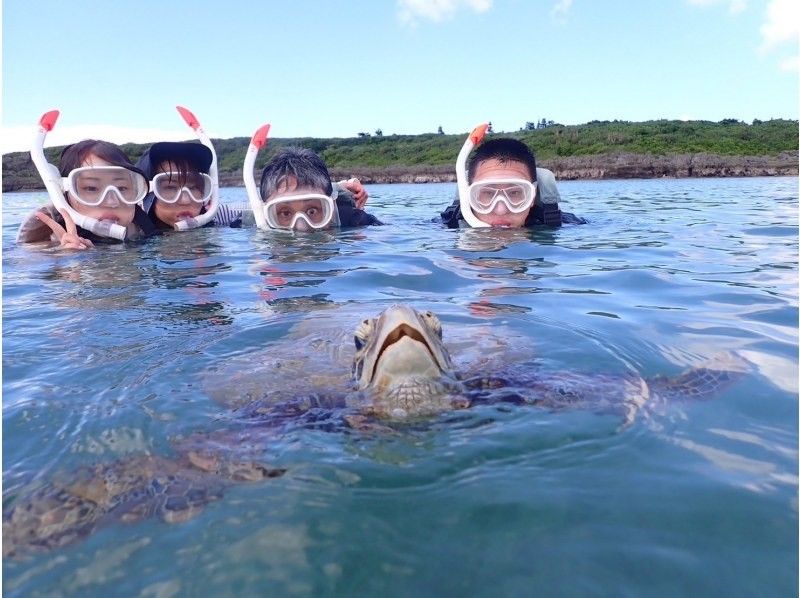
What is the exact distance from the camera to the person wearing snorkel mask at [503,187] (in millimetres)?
9266

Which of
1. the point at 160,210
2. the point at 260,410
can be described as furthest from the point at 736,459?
the point at 160,210

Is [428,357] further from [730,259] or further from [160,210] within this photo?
[160,210]

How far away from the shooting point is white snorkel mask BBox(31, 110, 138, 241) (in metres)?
7.82

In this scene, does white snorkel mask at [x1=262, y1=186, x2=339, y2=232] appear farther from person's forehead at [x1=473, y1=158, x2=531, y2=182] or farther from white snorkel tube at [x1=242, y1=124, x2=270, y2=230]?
person's forehead at [x1=473, y1=158, x2=531, y2=182]

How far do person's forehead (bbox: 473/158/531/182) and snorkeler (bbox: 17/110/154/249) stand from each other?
16.2 feet

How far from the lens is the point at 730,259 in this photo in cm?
719

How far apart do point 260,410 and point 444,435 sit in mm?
932

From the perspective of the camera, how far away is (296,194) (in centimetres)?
915

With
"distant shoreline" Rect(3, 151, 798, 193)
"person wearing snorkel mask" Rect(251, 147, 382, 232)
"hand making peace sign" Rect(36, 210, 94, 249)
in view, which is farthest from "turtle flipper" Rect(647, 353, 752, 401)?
"distant shoreline" Rect(3, 151, 798, 193)

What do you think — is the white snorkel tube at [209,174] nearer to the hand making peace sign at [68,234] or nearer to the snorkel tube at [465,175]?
the hand making peace sign at [68,234]

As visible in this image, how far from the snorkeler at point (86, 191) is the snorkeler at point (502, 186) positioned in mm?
4762

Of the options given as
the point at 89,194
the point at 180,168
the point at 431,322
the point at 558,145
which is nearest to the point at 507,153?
the point at 180,168

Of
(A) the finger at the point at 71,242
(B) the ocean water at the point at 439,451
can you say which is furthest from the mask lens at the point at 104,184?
(B) the ocean water at the point at 439,451

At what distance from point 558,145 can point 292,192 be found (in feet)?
161
